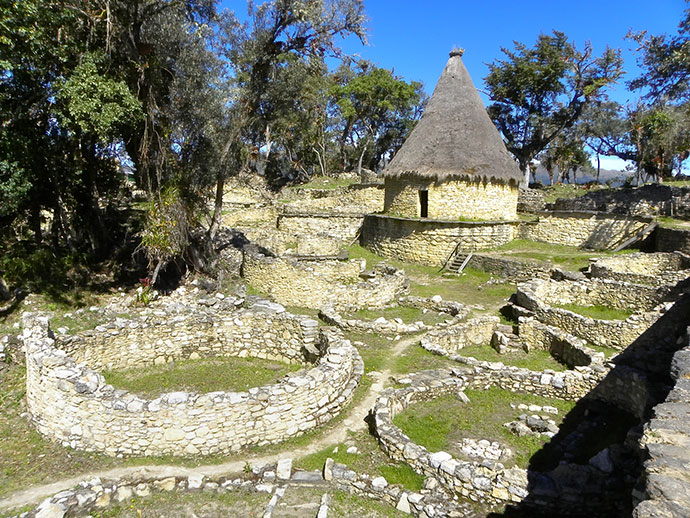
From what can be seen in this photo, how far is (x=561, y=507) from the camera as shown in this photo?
5.80 metres

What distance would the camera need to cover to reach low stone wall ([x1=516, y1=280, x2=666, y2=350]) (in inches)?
454

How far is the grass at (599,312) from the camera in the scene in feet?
44.1

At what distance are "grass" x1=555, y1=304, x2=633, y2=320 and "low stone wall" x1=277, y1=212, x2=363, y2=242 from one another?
46.1 feet

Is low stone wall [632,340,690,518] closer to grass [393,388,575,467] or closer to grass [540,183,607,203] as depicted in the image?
grass [393,388,575,467]

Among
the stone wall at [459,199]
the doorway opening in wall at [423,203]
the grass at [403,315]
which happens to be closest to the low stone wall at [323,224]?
the stone wall at [459,199]

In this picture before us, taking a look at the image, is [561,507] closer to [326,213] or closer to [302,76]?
[302,76]

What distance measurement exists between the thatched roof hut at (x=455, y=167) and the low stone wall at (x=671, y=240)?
20.8 ft

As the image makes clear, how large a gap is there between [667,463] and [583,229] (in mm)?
21376

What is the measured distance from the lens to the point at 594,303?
47.7 feet

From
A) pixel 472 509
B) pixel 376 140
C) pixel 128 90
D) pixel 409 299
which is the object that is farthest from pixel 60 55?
pixel 376 140

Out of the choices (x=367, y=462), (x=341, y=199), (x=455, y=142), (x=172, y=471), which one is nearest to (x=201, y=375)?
(x=172, y=471)

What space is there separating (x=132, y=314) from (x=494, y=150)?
698 inches

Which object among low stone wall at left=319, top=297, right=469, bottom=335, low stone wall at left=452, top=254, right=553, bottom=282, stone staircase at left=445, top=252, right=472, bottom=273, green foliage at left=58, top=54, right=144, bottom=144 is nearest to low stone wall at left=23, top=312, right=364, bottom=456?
low stone wall at left=319, top=297, right=469, bottom=335

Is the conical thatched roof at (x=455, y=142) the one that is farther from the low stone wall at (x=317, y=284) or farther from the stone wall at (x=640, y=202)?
the stone wall at (x=640, y=202)
